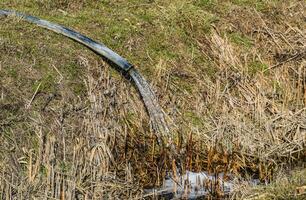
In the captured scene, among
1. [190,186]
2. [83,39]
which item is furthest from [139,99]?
Result: [190,186]

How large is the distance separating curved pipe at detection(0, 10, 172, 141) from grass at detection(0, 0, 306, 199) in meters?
0.09

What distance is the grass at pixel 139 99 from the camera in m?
7.57

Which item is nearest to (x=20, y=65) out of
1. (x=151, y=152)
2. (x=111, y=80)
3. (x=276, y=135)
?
(x=111, y=80)

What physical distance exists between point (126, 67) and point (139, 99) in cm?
44

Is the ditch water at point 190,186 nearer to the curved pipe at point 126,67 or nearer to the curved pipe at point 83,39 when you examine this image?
the curved pipe at point 126,67

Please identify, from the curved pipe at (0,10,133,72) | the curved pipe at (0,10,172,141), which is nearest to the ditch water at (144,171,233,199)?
the curved pipe at (0,10,172,141)

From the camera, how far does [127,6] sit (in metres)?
10.2

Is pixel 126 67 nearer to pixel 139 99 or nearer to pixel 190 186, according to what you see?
pixel 139 99

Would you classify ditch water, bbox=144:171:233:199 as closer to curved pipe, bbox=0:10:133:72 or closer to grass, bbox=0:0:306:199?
grass, bbox=0:0:306:199

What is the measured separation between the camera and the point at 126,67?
28.6ft

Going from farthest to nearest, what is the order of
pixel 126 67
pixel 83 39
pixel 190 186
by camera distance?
pixel 83 39 → pixel 126 67 → pixel 190 186

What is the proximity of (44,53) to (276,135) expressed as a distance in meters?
3.01

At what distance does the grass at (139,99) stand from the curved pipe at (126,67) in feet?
0.31

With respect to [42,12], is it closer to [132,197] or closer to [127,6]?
[127,6]
